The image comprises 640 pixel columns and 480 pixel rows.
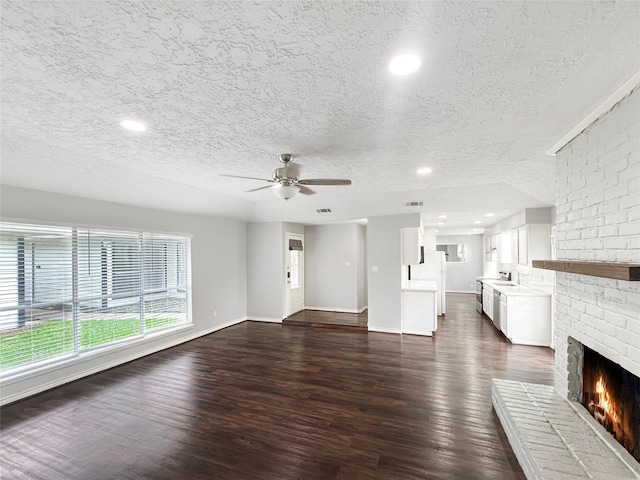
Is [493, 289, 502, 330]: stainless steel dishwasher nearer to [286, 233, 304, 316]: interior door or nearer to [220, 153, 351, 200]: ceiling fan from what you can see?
[286, 233, 304, 316]: interior door

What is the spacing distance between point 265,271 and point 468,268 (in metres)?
8.27

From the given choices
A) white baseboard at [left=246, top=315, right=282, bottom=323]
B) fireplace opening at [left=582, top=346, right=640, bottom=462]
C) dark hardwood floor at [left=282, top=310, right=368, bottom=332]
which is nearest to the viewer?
fireplace opening at [left=582, top=346, right=640, bottom=462]

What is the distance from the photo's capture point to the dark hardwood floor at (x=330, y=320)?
6.47 metres

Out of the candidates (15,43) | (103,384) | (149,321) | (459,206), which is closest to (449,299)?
(459,206)

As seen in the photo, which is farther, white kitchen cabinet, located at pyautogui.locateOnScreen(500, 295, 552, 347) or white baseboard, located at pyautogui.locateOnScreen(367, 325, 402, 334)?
white baseboard, located at pyautogui.locateOnScreen(367, 325, 402, 334)

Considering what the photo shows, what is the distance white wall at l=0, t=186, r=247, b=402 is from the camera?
3.51 meters

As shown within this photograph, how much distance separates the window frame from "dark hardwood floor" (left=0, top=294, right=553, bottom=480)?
30cm

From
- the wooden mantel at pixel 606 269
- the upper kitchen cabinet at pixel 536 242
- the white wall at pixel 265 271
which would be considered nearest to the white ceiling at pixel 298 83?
the wooden mantel at pixel 606 269

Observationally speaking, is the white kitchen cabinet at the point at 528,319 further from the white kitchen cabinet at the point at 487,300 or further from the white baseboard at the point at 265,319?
the white baseboard at the point at 265,319

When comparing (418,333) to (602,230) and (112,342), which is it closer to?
(602,230)

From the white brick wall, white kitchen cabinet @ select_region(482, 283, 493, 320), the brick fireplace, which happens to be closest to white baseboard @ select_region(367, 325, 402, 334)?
white kitchen cabinet @ select_region(482, 283, 493, 320)

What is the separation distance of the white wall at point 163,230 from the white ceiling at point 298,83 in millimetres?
327

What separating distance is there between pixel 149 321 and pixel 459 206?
6040 millimetres

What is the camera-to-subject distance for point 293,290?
7.72 metres
